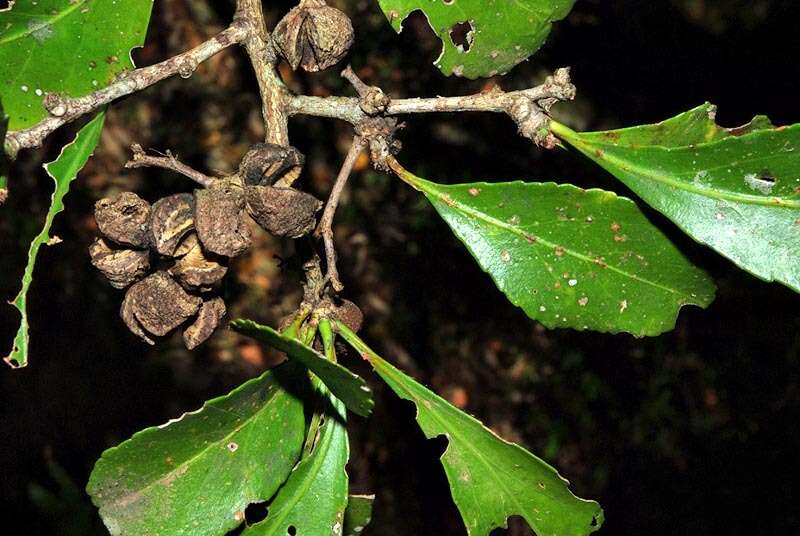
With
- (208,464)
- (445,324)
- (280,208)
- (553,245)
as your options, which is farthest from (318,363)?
(445,324)

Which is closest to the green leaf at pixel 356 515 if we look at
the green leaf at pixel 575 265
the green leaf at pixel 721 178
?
the green leaf at pixel 575 265

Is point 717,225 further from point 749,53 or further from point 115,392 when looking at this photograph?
point 115,392

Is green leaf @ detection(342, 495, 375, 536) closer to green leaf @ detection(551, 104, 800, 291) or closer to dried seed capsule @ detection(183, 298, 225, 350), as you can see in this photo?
dried seed capsule @ detection(183, 298, 225, 350)

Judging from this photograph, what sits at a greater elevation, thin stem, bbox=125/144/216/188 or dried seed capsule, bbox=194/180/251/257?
thin stem, bbox=125/144/216/188

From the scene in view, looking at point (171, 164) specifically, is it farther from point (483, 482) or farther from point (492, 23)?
point (483, 482)

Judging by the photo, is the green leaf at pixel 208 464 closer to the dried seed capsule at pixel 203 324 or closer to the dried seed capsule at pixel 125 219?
the dried seed capsule at pixel 203 324

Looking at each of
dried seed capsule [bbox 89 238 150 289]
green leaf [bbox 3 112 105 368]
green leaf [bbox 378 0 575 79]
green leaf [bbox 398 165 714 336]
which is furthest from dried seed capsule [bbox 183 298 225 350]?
green leaf [bbox 378 0 575 79]

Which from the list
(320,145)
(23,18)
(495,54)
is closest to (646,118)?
(320,145)
